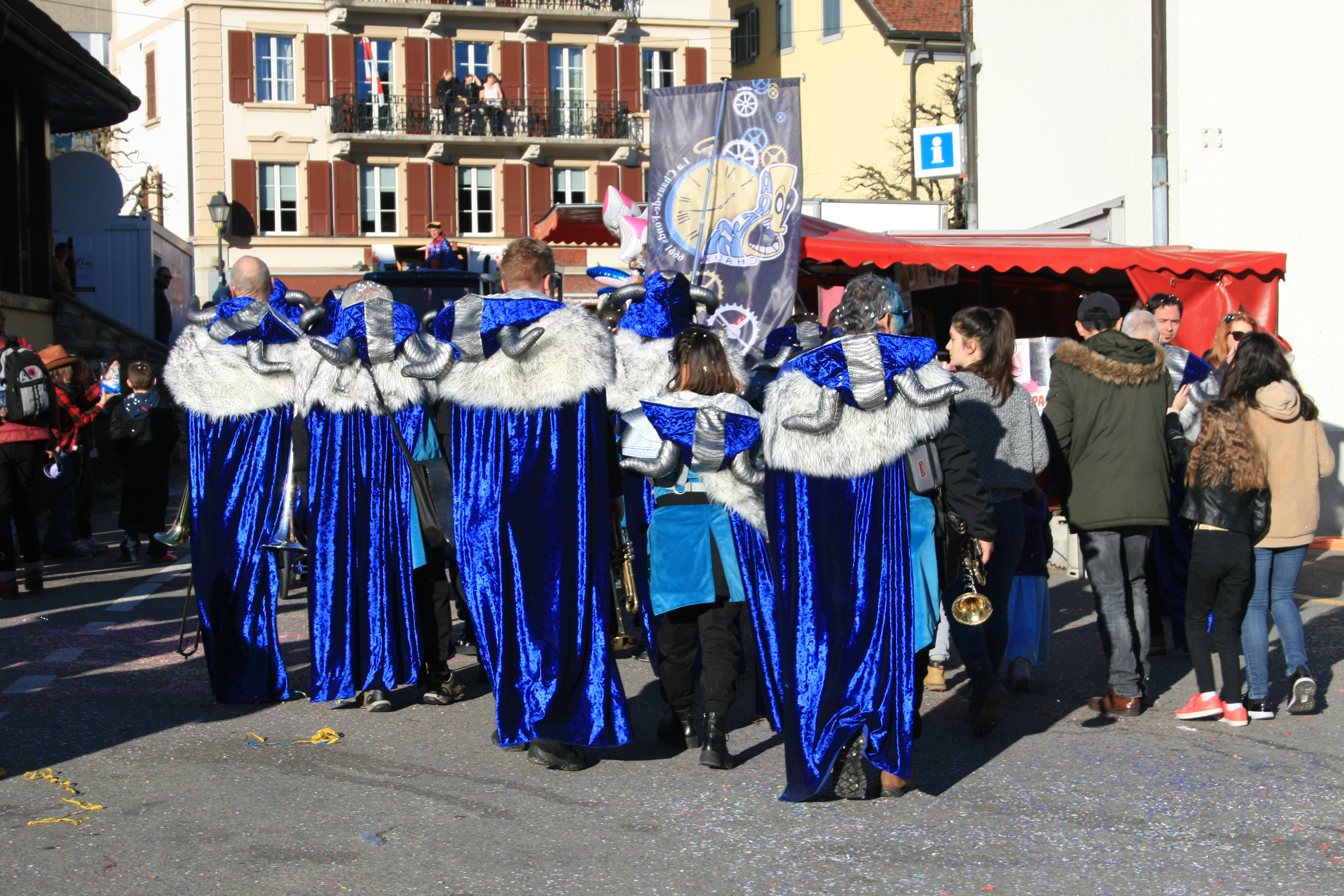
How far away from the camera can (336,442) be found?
19.6ft

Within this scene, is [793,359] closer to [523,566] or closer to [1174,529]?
[523,566]

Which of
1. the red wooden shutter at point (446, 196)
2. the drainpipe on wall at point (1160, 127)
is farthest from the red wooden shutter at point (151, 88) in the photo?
the drainpipe on wall at point (1160, 127)

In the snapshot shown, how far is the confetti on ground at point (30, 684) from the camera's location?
6.39m

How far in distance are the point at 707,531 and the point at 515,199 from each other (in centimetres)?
3656

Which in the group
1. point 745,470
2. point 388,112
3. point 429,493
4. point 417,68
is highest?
point 417,68

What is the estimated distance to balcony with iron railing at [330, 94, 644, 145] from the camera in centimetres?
3884

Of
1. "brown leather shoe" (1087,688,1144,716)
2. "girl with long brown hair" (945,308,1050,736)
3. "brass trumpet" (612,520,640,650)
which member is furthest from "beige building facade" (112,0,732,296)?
"brown leather shoe" (1087,688,1144,716)

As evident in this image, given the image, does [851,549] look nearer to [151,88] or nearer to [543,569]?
[543,569]

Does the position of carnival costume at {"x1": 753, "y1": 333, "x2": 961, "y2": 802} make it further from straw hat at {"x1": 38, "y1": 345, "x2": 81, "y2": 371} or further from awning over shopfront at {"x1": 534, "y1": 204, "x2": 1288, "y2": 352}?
straw hat at {"x1": 38, "y1": 345, "x2": 81, "y2": 371}

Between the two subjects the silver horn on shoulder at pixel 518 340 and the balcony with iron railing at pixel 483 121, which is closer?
the silver horn on shoulder at pixel 518 340

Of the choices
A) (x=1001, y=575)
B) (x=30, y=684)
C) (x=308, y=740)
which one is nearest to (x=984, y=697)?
(x=1001, y=575)

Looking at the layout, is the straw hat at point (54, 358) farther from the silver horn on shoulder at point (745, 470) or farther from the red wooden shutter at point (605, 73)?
the red wooden shutter at point (605, 73)

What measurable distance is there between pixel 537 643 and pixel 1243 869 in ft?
7.96

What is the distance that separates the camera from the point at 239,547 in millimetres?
6180
